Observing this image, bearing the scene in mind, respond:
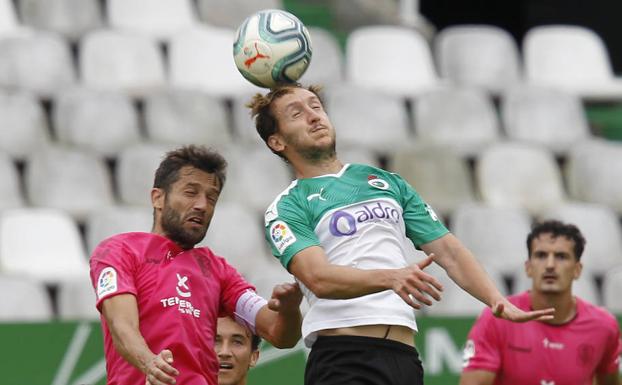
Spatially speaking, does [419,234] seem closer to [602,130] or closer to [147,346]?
[147,346]

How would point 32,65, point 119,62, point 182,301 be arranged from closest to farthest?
point 182,301 → point 32,65 → point 119,62

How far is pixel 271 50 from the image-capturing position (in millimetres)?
6238

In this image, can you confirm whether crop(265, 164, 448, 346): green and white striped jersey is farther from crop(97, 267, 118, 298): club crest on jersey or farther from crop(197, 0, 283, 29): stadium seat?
crop(197, 0, 283, 29): stadium seat

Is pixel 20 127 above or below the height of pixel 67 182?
above

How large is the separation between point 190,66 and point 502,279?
3.38m

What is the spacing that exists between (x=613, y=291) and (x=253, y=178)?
277cm

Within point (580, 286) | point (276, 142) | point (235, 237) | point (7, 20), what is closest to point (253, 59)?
point (276, 142)

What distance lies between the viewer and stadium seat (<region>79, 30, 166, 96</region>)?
12.3 m

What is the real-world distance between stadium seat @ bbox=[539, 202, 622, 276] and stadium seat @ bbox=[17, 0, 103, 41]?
4174 mm

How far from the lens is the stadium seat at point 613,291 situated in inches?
426

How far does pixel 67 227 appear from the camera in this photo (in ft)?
34.8

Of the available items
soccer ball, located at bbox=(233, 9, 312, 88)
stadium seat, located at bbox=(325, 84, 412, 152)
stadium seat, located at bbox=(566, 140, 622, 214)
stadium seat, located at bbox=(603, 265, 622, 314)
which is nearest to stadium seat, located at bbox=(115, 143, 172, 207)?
stadium seat, located at bbox=(325, 84, 412, 152)

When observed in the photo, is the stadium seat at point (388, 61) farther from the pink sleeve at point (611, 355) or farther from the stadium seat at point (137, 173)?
the pink sleeve at point (611, 355)

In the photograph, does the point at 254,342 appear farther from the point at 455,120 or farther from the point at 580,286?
the point at 455,120
